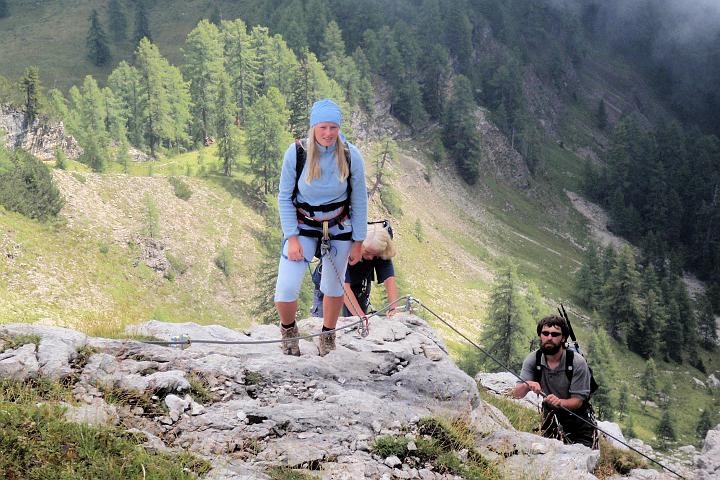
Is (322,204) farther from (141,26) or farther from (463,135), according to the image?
(141,26)

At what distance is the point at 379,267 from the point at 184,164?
61681mm

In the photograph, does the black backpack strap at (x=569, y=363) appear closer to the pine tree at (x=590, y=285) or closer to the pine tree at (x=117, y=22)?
the pine tree at (x=590, y=285)

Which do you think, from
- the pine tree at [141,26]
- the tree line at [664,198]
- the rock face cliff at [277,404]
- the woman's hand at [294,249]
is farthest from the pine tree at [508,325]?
the pine tree at [141,26]

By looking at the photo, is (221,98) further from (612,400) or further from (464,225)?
(612,400)

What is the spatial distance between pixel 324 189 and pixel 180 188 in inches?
2031

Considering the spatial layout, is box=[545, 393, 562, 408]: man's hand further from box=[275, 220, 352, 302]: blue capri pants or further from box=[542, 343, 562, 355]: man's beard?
box=[275, 220, 352, 302]: blue capri pants

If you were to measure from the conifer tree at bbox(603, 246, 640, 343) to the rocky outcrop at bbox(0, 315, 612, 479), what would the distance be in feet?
276

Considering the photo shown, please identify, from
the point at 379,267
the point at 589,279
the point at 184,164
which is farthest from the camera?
the point at 589,279

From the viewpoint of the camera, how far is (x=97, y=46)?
123 m

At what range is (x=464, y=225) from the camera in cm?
8925

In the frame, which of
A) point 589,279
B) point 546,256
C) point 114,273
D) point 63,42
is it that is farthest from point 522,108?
point 114,273

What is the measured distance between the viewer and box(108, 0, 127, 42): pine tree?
434 ft

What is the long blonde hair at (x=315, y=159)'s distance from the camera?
686 cm

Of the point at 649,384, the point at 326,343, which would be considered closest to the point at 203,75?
the point at 649,384
